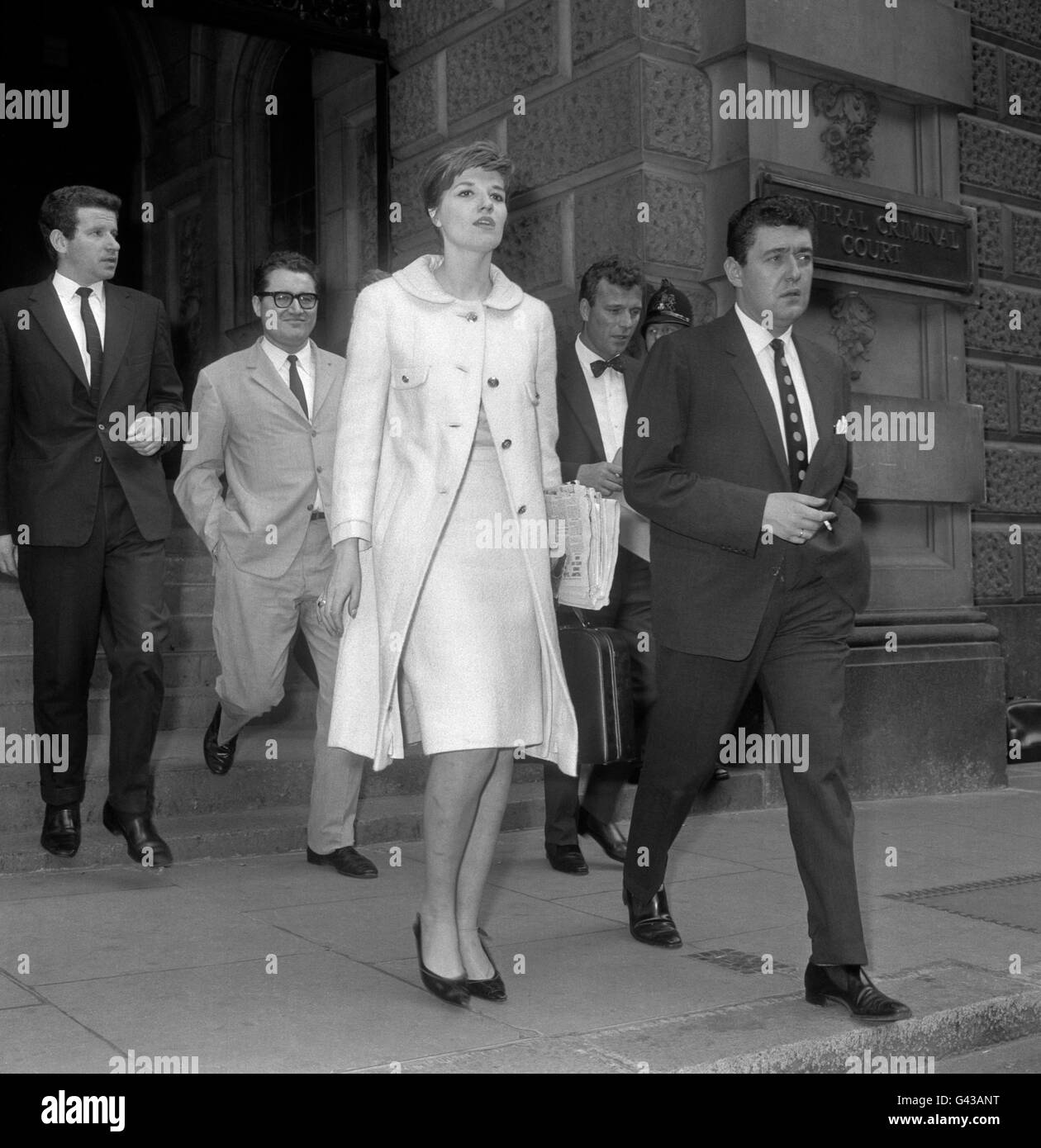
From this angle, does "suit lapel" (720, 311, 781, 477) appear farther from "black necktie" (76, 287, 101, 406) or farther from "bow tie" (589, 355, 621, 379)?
"black necktie" (76, 287, 101, 406)

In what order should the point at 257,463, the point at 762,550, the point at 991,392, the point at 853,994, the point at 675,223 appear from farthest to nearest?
the point at 991,392 → the point at 675,223 → the point at 257,463 → the point at 762,550 → the point at 853,994

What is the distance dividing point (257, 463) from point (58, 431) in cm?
75

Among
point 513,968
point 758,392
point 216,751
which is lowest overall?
point 513,968

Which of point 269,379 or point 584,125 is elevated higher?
point 584,125

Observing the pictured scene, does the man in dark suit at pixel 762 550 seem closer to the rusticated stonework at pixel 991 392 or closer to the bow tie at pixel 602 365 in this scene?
the bow tie at pixel 602 365

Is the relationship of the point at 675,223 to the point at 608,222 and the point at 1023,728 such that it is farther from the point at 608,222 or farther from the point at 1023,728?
the point at 1023,728

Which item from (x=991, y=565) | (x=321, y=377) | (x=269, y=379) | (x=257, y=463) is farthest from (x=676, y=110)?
(x=991, y=565)

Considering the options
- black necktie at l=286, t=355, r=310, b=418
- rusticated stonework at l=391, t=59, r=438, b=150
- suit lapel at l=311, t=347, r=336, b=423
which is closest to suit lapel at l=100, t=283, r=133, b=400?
black necktie at l=286, t=355, r=310, b=418

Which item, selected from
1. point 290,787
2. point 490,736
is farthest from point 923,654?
point 490,736

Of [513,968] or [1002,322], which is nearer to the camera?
[513,968]

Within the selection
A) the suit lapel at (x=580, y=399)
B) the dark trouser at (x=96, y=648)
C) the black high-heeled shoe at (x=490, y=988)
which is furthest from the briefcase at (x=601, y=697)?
the dark trouser at (x=96, y=648)

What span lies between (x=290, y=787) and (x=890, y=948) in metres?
2.64

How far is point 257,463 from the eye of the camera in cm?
571
